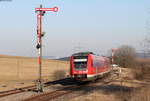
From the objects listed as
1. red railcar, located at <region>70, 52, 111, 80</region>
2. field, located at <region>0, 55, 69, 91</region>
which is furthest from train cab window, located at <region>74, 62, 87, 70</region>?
field, located at <region>0, 55, 69, 91</region>

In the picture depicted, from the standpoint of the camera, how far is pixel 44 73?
52844 mm

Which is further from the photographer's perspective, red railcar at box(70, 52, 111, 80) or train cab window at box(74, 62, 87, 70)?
train cab window at box(74, 62, 87, 70)

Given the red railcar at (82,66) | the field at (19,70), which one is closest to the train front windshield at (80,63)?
the red railcar at (82,66)

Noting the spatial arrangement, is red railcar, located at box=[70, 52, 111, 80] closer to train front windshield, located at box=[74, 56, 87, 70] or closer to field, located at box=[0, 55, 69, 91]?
train front windshield, located at box=[74, 56, 87, 70]

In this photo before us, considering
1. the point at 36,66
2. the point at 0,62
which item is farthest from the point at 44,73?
the point at 0,62

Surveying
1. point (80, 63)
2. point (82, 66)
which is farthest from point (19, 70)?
point (82, 66)

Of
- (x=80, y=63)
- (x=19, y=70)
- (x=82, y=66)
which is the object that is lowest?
(x=19, y=70)

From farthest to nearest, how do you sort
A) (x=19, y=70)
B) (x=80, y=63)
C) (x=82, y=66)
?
(x=19, y=70), (x=80, y=63), (x=82, y=66)

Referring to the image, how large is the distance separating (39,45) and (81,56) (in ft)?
31.6

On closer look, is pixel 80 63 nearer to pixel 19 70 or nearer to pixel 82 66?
pixel 82 66

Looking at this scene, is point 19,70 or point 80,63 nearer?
point 80,63

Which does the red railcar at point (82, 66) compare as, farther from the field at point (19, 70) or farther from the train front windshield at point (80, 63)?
the field at point (19, 70)

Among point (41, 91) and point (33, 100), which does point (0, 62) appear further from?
point (33, 100)

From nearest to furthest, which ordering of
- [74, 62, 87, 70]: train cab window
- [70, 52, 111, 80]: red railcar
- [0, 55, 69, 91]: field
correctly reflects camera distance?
[70, 52, 111, 80]: red railcar, [74, 62, 87, 70]: train cab window, [0, 55, 69, 91]: field
